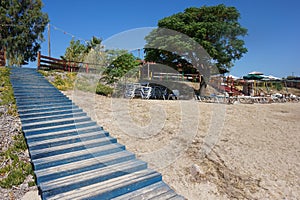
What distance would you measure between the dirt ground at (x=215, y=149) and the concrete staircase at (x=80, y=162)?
0.70 metres

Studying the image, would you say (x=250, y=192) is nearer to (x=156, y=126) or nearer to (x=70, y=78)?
A: (x=156, y=126)

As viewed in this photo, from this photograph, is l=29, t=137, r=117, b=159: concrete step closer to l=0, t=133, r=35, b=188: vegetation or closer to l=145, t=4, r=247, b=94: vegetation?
l=0, t=133, r=35, b=188: vegetation

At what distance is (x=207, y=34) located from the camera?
1240 cm

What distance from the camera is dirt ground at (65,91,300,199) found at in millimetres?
3328

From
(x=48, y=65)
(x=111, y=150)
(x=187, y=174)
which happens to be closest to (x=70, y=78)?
(x=48, y=65)

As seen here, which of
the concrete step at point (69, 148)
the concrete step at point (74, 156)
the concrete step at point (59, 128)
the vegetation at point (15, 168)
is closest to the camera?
the vegetation at point (15, 168)

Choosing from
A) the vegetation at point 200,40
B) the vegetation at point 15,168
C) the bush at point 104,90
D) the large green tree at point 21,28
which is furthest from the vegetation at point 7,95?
the large green tree at point 21,28

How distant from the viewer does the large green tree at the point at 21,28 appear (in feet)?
66.2

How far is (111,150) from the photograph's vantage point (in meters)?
3.66

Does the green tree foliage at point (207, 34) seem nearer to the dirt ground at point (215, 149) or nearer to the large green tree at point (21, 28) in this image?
the dirt ground at point (215, 149)

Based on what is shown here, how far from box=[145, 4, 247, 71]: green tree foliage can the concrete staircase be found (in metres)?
8.98

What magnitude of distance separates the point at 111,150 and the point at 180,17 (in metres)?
12.4

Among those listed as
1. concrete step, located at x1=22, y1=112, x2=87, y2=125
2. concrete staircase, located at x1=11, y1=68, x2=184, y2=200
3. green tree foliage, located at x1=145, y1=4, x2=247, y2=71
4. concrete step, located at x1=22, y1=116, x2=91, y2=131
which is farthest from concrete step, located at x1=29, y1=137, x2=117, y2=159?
green tree foliage, located at x1=145, y1=4, x2=247, y2=71

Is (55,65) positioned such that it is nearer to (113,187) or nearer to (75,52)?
(75,52)
